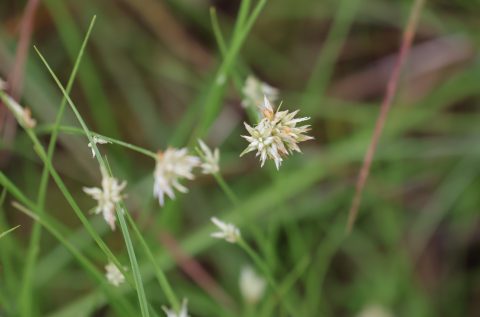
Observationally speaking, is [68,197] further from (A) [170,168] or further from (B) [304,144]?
(B) [304,144]

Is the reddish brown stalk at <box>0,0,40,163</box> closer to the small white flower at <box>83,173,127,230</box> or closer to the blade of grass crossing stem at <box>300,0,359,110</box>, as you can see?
the small white flower at <box>83,173,127,230</box>

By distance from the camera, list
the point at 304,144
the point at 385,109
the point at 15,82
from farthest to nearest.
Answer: the point at 304,144, the point at 15,82, the point at 385,109

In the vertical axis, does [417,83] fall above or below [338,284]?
Result: above

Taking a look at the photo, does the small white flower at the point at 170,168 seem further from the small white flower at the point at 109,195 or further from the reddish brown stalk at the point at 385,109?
the reddish brown stalk at the point at 385,109

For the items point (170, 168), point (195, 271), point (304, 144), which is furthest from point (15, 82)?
point (170, 168)

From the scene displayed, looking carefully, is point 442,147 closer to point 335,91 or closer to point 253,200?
point 335,91

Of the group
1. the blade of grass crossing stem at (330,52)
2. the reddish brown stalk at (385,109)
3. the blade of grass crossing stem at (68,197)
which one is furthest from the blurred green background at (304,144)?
the blade of grass crossing stem at (68,197)

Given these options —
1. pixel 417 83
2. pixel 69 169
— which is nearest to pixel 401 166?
pixel 417 83
